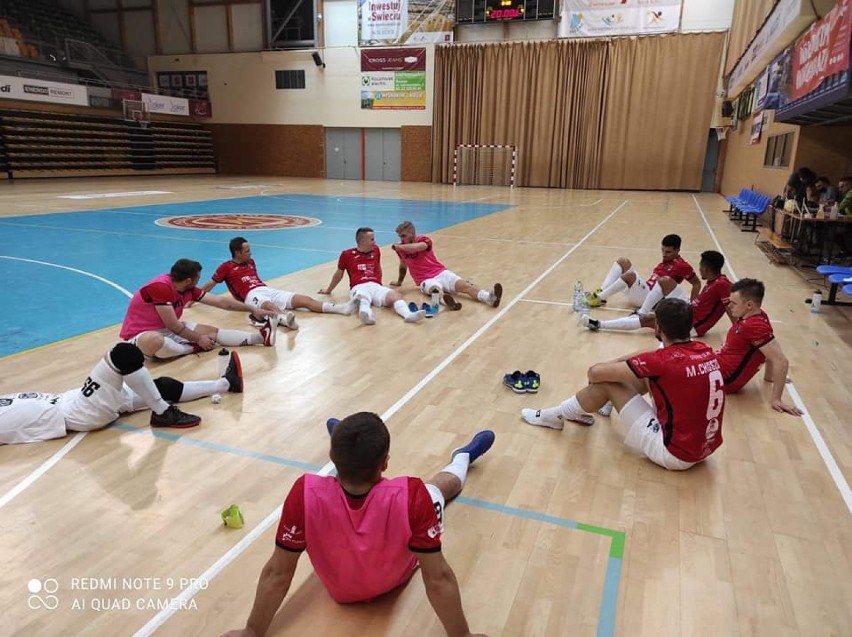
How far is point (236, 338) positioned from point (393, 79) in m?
26.5

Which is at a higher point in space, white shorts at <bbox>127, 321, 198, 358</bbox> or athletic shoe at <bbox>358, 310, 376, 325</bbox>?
white shorts at <bbox>127, 321, 198, 358</bbox>

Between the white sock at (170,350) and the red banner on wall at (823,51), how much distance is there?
834 cm

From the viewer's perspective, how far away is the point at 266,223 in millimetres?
13969

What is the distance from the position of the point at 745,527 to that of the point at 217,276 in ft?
17.9

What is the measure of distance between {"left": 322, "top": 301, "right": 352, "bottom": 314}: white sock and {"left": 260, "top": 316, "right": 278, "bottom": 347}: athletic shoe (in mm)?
1118

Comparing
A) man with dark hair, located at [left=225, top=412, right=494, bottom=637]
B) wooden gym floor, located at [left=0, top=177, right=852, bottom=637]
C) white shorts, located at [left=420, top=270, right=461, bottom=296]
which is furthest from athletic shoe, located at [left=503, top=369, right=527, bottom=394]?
white shorts, located at [left=420, top=270, right=461, bottom=296]

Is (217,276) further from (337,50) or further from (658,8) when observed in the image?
(337,50)

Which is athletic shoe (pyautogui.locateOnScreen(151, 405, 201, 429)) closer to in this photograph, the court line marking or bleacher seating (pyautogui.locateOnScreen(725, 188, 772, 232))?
the court line marking

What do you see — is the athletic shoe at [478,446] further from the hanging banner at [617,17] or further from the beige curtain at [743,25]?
the hanging banner at [617,17]

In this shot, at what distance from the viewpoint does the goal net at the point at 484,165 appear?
2816 centimetres

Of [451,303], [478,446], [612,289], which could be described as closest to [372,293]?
[451,303]

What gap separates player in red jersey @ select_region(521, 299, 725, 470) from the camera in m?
3.25

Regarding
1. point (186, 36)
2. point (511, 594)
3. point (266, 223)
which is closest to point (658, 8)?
point (266, 223)

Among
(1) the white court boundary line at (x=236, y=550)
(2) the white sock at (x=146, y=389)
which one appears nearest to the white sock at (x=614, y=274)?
(1) the white court boundary line at (x=236, y=550)
